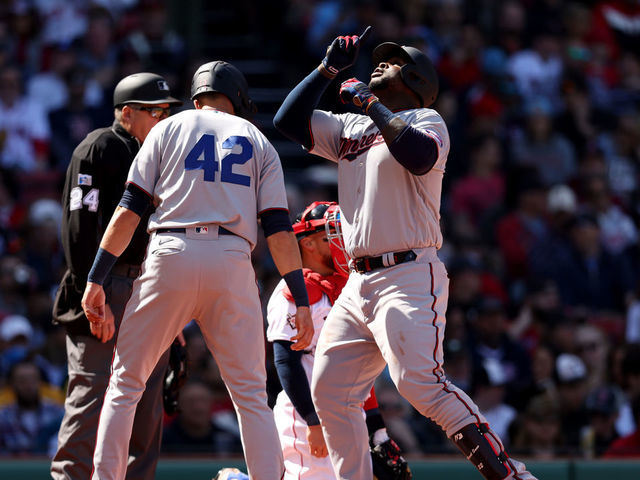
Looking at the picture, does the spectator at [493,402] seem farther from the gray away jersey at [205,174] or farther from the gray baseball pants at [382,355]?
the gray away jersey at [205,174]

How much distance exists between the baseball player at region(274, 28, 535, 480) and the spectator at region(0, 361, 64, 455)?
3508mm

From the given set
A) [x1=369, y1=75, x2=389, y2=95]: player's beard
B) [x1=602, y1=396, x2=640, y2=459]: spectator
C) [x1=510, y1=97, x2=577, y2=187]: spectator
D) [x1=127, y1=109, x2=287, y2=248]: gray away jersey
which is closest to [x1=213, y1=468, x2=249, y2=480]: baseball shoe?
[x1=127, y1=109, x2=287, y2=248]: gray away jersey

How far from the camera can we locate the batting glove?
4.49 meters

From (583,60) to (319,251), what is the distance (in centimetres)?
795

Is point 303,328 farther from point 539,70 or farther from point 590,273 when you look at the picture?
point 539,70

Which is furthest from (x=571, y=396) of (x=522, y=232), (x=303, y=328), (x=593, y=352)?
(x=303, y=328)

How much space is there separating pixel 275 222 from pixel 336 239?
0.53 meters

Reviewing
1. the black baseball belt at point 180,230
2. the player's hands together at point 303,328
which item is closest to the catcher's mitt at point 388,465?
the player's hands together at point 303,328

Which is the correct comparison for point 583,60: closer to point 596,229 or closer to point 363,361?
point 596,229

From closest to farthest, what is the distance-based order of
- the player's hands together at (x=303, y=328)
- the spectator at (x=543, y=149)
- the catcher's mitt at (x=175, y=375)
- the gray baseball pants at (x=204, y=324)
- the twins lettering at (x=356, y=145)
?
the gray baseball pants at (x=204, y=324) < the player's hands together at (x=303, y=328) < the twins lettering at (x=356, y=145) < the catcher's mitt at (x=175, y=375) < the spectator at (x=543, y=149)

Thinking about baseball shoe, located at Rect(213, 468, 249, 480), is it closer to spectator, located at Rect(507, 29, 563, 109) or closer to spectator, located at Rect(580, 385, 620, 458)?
spectator, located at Rect(580, 385, 620, 458)

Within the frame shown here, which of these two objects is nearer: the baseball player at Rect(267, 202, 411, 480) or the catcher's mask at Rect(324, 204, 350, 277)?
the baseball player at Rect(267, 202, 411, 480)

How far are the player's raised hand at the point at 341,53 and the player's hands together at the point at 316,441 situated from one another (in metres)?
1.60

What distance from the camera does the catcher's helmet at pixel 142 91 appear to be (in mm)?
5047
